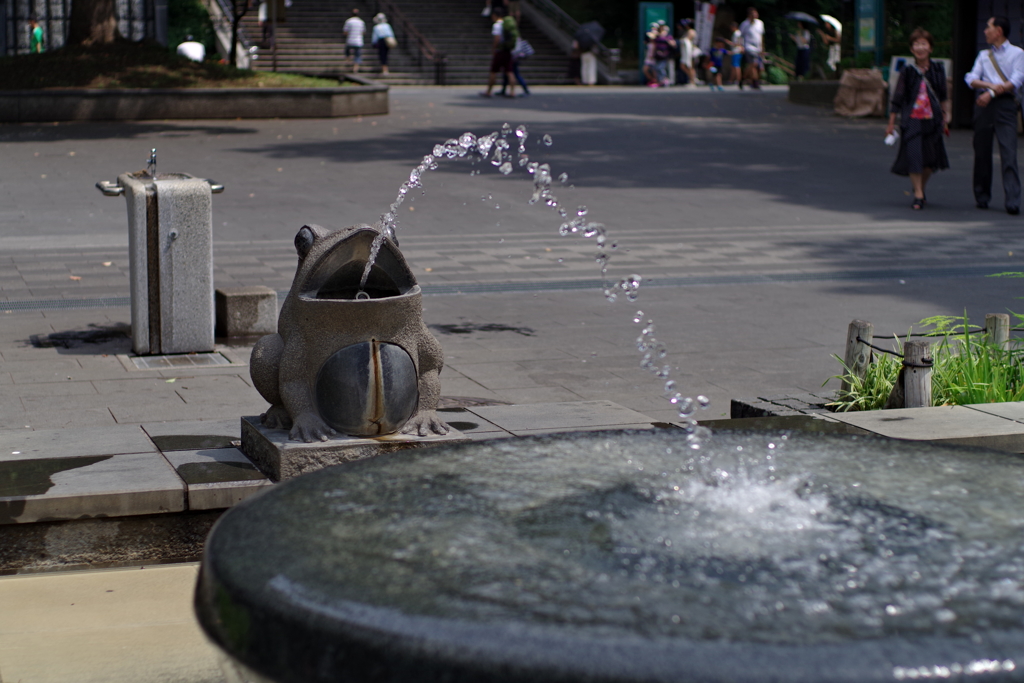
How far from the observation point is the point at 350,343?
4.29 metres

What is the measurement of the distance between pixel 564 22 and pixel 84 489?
115 feet

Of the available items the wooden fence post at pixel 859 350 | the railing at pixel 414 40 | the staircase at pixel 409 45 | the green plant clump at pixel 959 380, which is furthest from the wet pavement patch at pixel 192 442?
the railing at pixel 414 40

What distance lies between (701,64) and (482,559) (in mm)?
37062

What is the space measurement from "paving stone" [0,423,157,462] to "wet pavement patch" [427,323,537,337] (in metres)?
3.43

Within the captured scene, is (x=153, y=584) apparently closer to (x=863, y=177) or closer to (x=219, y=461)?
(x=219, y=461)

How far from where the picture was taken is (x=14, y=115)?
21.2 m

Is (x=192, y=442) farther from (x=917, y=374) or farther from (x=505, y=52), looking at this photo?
(x=505, y=52)

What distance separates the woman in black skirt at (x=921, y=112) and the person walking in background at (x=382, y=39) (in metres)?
20.5

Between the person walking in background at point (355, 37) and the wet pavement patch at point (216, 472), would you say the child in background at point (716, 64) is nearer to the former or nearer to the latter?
the person walking in background at point (355, 37)

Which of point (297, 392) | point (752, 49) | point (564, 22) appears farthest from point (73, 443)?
point (564, 22)

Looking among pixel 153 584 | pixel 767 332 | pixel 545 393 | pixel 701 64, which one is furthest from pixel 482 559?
pixel 701 64

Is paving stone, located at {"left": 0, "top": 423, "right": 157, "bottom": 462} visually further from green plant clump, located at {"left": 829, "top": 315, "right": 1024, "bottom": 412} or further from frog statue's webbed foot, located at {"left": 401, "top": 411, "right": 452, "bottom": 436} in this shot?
green plant clump, located at {"left": 829, "top": 315, "right": 1024, "bottom": 412}

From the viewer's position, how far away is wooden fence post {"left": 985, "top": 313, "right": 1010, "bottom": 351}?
19.4 feet

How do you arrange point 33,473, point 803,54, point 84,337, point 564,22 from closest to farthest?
point 33,473 < point 84,337 < point 803,54 < point 564,22
